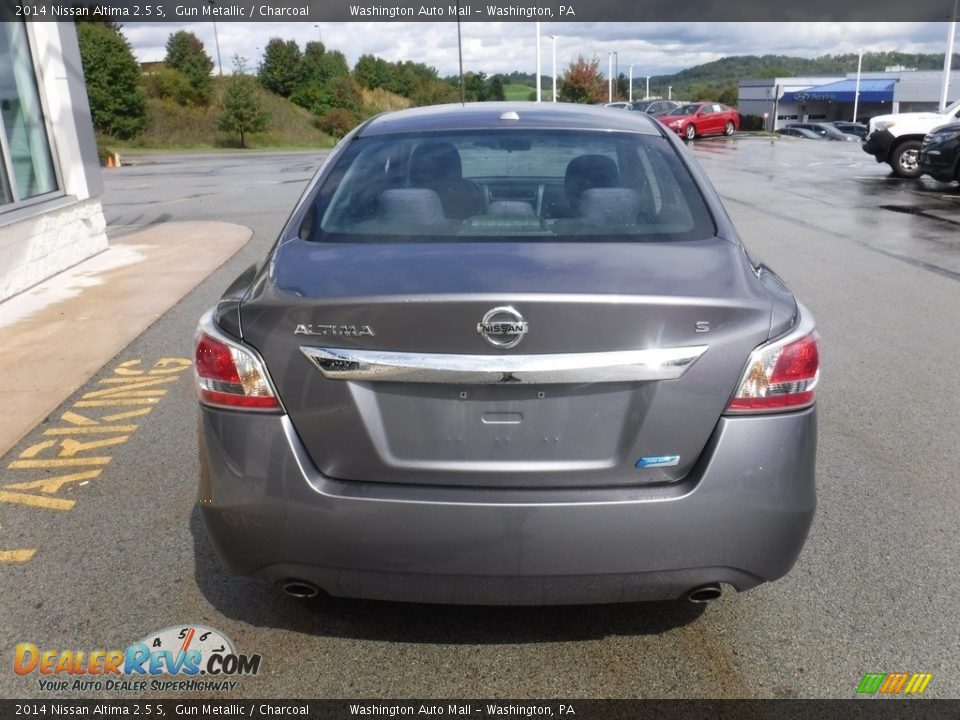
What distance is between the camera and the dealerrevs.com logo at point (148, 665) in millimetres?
2715

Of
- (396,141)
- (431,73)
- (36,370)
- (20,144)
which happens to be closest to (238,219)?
(20,144)

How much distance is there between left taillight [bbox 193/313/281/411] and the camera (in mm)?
2455

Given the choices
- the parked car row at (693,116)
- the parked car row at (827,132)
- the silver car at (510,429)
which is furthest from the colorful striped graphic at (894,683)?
the parked car row at (827,132)

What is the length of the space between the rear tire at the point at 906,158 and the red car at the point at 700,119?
16.2m

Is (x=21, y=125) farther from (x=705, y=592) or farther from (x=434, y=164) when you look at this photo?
(x=705, y=592)

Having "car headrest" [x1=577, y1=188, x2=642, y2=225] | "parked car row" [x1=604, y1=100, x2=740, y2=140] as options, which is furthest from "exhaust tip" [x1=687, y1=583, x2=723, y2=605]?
"parked car row" [x1=604, y1=100, x2=740, y2=140]

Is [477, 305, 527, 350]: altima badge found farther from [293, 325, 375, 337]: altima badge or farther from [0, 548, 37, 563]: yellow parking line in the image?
[0, 548, 37, 563]: yellow parking line

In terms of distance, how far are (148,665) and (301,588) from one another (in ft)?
2.07

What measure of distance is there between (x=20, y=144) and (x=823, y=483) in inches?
353

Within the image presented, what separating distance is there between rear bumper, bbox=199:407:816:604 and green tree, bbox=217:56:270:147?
5134 cm

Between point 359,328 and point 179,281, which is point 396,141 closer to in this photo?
point 359,328

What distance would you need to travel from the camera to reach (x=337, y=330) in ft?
7.77

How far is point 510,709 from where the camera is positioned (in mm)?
A: 2578

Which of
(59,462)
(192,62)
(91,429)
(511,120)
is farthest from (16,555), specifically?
(192,62)
